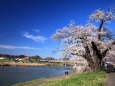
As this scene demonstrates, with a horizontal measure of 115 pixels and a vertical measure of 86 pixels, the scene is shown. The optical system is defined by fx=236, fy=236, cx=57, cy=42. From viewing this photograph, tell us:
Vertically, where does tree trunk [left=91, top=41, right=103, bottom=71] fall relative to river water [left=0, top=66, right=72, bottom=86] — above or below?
above

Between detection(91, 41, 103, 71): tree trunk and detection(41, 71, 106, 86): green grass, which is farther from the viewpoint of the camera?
detection(91, 41, 103, 71): tree trunk

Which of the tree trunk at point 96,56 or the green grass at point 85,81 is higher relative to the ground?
the tree trunk at point 96,56

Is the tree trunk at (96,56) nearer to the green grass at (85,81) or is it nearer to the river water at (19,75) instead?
the green grass at (85,81)

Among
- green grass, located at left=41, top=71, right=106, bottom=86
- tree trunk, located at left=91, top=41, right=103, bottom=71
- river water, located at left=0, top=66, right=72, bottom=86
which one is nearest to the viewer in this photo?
green grass, located at left=41, top=71, right=106, bottom=86

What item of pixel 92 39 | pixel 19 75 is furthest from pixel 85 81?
pixel 19 75

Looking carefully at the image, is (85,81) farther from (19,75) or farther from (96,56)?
(19,75)

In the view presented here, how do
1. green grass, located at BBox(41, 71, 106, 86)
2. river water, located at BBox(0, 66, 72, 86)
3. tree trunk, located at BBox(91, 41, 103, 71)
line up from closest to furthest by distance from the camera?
1. green grass, located at BBox(41, 71, 106, 86)
2. tree trunk, located at BBox(91, 41, 103, 71)
3. river water, located at BBox(0, 66, 72, 86)

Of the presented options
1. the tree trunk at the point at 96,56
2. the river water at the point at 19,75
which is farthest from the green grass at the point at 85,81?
the river water at the point at 19,75

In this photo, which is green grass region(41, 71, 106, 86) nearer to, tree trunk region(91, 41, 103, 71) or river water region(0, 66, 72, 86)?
tree trunk region(91, 41, 103, 71)

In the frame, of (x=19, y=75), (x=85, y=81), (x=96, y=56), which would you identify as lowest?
(x=85, y=81)

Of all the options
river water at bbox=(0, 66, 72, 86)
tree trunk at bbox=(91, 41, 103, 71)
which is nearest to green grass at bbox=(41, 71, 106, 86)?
tree trunk at bbox=(91, 41, 103, 71)

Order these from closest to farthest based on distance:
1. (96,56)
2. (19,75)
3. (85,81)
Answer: (85,81) → (96,56) → (19,75)

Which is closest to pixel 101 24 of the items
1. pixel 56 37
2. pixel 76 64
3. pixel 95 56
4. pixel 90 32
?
pixel 90 32

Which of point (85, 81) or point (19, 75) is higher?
point (19, 75)
